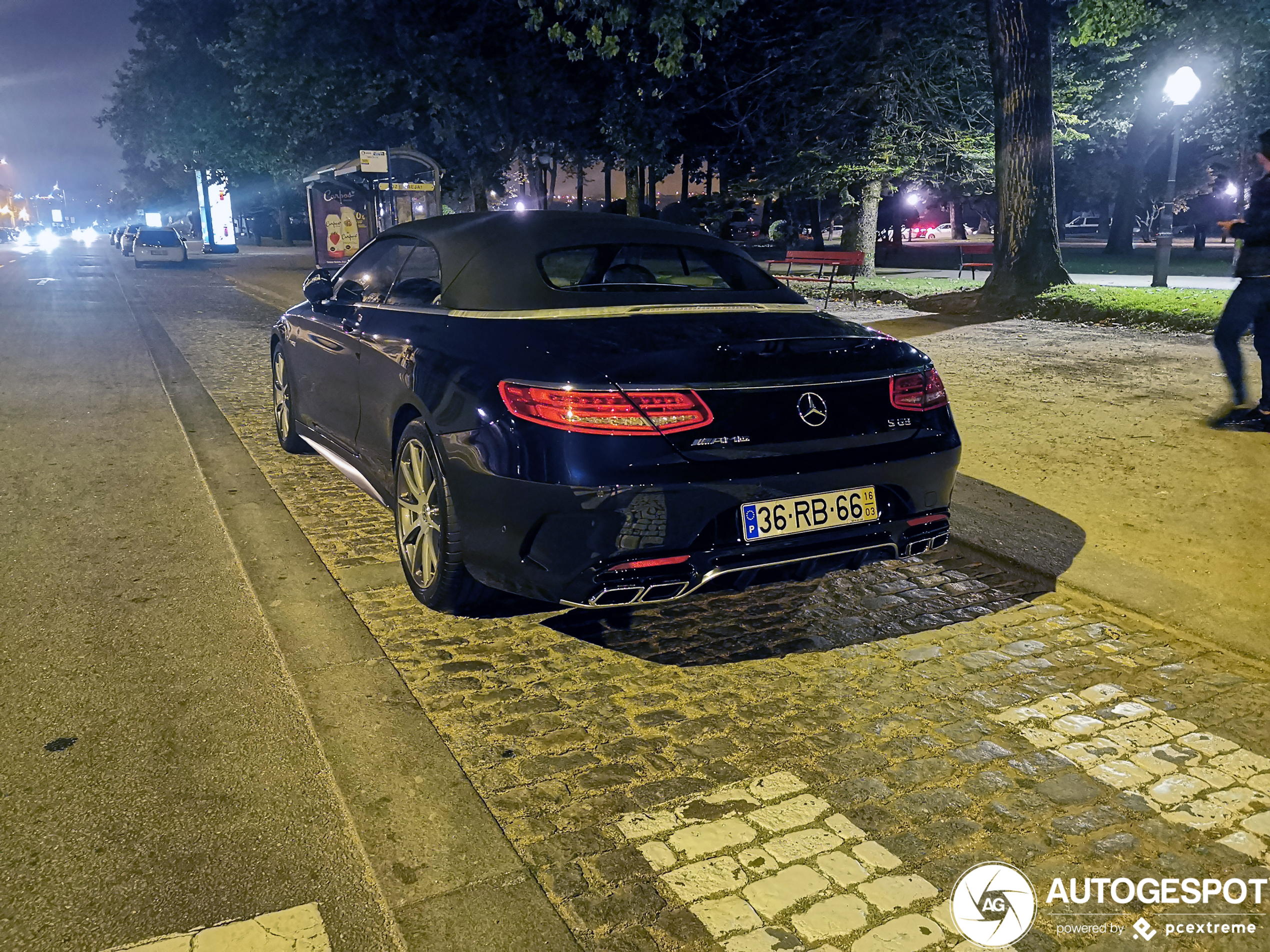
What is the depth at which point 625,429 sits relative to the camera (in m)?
3.42

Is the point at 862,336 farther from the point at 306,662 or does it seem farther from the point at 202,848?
the point at 202,848

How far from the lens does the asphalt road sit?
2480 millimetres

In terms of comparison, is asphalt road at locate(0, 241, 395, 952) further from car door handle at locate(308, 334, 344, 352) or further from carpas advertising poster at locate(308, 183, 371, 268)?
carpas advertising poster at locate(308, 183, 371, 268)

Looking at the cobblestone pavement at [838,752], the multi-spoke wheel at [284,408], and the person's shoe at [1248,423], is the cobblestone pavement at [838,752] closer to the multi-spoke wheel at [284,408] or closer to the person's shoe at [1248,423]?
the multi-spoke wheel at [284,408]

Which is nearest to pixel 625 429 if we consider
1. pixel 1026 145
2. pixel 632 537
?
pixel 632 537

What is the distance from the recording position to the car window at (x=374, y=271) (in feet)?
17.6

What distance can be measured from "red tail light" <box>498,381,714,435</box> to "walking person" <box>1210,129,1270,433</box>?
5.12m

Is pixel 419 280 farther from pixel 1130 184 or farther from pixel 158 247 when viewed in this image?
pixel 1130 184

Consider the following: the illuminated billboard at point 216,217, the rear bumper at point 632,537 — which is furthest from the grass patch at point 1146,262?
the illuminated billboard at point 216,217

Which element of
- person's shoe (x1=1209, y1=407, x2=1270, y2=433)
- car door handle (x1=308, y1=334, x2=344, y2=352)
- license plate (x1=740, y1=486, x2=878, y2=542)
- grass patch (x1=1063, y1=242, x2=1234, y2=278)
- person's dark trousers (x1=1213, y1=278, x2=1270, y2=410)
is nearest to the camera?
license plate (x1=740, y1=486, x2=878, y2=542)

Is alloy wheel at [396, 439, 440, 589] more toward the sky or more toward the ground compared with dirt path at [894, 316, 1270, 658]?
more toward the sky

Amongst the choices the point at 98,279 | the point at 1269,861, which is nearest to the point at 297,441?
the point at 1269,861

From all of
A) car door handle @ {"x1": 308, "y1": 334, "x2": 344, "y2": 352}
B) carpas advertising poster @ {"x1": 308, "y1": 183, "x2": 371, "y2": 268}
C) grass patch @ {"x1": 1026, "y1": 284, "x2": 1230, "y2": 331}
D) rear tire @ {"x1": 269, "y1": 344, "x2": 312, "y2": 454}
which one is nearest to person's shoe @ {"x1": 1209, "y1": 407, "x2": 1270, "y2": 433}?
grass patch @ {"x1": 1026, "y1": 284, "x2": 1230, "y2": 331}

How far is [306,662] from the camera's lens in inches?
152
